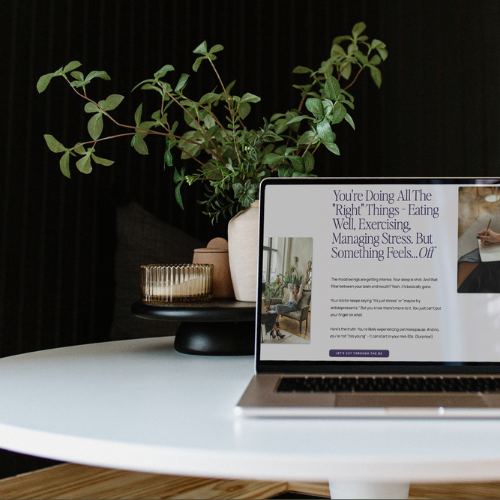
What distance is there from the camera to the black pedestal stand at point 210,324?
2.67ft

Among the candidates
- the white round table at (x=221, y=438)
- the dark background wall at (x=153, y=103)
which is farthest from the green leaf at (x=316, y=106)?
the dark background wall at (x=153, y=103)

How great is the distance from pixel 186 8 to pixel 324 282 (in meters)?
1.48

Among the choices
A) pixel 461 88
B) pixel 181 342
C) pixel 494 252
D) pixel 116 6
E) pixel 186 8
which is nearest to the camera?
→ pixel 494 252

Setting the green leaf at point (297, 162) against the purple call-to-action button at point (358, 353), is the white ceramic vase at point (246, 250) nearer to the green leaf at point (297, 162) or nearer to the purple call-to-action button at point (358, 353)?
the green leaf at point (297, 162)

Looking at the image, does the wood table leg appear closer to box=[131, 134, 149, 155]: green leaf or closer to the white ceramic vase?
the white ceramic vase

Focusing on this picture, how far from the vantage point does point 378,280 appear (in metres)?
0.70

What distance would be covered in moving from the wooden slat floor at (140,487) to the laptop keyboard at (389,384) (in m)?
0.95

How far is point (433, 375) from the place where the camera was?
2.18ft

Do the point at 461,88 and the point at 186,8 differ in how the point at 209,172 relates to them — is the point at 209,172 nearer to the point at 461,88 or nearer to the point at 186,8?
the point at 186,8

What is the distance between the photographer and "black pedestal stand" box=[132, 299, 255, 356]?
0.81 meters

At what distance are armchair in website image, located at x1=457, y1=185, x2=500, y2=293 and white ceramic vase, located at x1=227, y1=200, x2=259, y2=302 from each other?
1.18 ft

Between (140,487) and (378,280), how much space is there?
3.35 ft

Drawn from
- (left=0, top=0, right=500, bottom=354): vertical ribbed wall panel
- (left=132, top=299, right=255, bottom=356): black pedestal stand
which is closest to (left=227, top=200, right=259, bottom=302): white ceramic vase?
(left=132, top=299, right=255, bottom=356): black pedestal stand

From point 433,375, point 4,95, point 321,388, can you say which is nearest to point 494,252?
point 433,375
